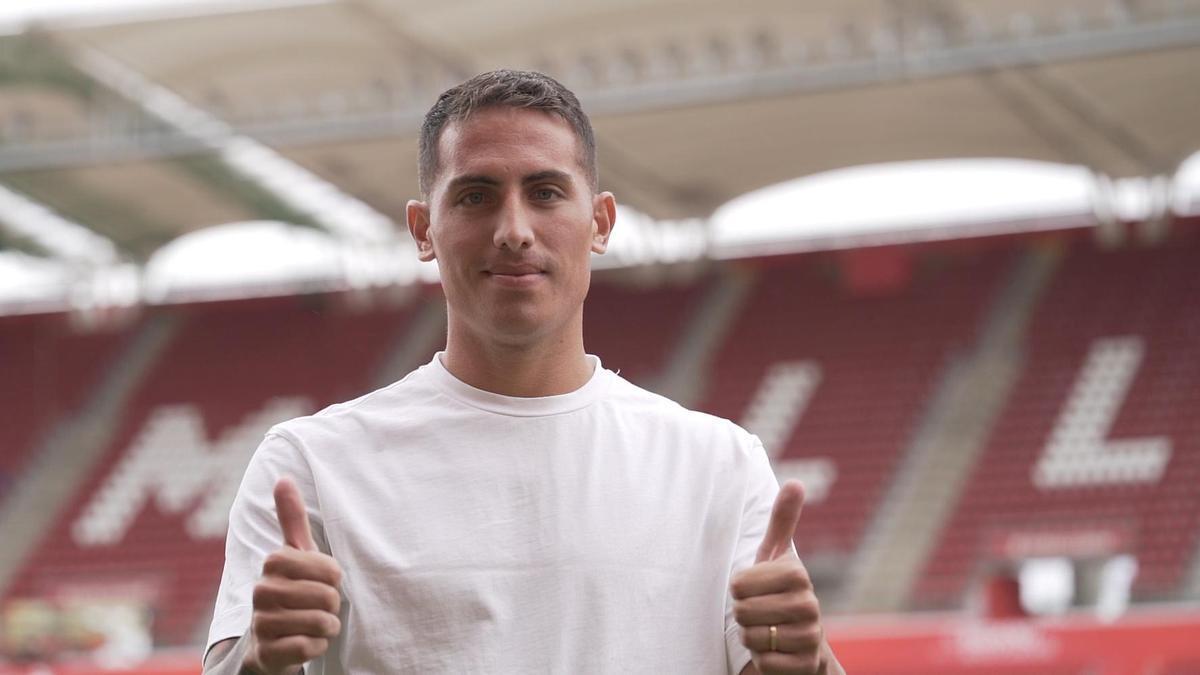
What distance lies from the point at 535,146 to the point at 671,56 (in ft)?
45.5

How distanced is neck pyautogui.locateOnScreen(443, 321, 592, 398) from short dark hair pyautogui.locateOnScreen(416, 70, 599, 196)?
21cm

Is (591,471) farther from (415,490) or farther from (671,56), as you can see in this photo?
(671,56)

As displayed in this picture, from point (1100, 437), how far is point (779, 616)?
16099mm

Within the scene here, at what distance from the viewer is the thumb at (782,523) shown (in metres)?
1.83

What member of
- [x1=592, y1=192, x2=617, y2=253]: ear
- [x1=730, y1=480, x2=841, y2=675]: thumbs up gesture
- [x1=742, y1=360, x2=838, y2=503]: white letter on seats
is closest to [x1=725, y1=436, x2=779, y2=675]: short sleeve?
[x1=730, y1=480, x2=841, y2=675]: thumbs up gesture

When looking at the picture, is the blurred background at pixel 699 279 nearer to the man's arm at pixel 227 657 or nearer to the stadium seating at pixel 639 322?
the stadium seating at pixel 639 322

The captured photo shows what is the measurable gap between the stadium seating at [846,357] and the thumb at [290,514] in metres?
15.6

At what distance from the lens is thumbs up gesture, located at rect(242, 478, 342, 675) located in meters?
1.72

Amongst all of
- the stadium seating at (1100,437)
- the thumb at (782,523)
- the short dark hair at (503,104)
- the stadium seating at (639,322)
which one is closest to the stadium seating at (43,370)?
the stadium seating at (639,322)

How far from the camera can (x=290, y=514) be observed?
1795 mm

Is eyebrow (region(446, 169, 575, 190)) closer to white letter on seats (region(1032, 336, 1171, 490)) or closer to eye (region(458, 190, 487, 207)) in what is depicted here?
eye (region(458, 190, 487, 207))

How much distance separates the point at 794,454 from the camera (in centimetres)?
1814

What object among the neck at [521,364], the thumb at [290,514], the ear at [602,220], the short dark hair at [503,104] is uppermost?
the short dark hair at [503,104]

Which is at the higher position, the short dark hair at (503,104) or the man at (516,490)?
the short dark hair at (503,104)
